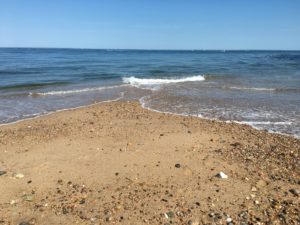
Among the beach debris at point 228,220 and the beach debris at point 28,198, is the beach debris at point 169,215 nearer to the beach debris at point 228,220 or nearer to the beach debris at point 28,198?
the beach debris at point 228,220

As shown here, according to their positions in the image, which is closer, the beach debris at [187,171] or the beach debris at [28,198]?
the beach debris at [28,198]

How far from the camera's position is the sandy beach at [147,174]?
477 centimetres

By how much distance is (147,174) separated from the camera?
608cm

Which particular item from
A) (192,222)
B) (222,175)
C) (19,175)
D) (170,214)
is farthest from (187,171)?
(19,175)

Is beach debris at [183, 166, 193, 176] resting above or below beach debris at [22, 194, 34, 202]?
above

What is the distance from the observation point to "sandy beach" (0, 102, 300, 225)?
477 cm

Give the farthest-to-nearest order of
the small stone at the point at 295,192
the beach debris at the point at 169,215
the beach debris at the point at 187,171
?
1. the beach debris at the point at 187,171
2. the small stone at the point at 295,192
3. the beach debris at the point at 169,215

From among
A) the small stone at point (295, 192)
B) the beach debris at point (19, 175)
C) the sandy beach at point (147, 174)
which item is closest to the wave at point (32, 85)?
the sandy beach at point (147, 174)

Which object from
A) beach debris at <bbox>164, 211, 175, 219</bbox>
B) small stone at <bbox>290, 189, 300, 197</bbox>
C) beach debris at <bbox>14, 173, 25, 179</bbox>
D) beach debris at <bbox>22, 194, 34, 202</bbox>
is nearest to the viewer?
beach debris at <bbox>164, 211, 175, 219</bbox>

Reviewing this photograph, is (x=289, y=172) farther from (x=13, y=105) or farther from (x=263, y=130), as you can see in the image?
(x=13, y=105)

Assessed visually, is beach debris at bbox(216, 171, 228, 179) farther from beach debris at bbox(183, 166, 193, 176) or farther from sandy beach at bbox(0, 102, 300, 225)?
beach debris at bbox(183, 166, 193, 176)

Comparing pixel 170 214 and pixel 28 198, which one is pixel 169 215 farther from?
pixel 28 198

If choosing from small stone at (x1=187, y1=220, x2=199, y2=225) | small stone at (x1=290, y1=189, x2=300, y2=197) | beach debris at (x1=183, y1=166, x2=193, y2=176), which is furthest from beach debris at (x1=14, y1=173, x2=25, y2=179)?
small stone at (x1=290, y1=189, x2=300, y2=197)

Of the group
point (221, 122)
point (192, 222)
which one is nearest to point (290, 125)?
point (221, 122)
